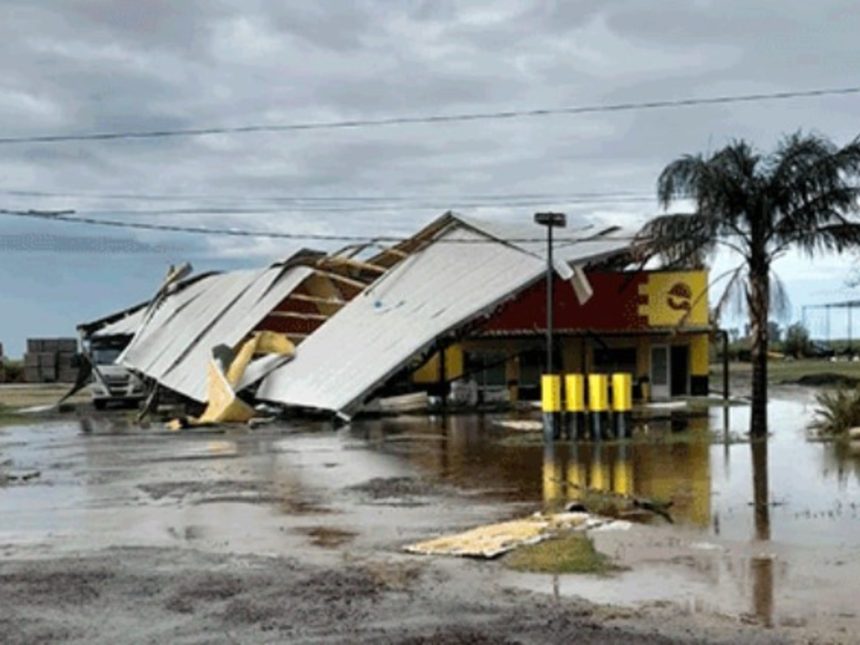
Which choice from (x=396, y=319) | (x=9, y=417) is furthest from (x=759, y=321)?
(x=9, y=417)

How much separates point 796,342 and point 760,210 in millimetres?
62921

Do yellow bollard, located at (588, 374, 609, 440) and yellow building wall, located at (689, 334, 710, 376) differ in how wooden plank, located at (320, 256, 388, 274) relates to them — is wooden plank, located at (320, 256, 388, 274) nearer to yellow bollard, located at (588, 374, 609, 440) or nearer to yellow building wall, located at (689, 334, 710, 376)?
yellow building wall, located at (689, 334, 710, 376)

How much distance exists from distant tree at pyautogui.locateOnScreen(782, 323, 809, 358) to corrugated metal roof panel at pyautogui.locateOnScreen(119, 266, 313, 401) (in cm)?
4665

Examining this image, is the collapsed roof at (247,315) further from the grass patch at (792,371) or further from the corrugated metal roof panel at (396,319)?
the grass patch at (792,371)

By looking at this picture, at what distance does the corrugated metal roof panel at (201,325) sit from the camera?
39.5 m

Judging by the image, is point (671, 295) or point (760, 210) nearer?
point (760, 210)

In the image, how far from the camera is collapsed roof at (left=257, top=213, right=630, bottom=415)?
31.5 meters

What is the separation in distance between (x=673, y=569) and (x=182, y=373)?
103 feet

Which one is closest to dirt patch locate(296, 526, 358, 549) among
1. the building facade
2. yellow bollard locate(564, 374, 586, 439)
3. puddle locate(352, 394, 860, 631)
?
puddle locate(352, 394, 860, 631)

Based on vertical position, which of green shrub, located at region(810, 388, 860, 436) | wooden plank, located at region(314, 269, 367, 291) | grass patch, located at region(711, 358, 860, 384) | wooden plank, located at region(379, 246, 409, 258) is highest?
wooden plank, located at region(379, 246, 409, 258)

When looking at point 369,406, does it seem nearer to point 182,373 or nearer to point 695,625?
point 182,373

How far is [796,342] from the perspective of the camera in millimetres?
84062

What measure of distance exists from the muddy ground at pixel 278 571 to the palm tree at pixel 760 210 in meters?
8.98

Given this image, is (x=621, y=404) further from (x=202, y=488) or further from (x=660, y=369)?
(x=660, y=369)
